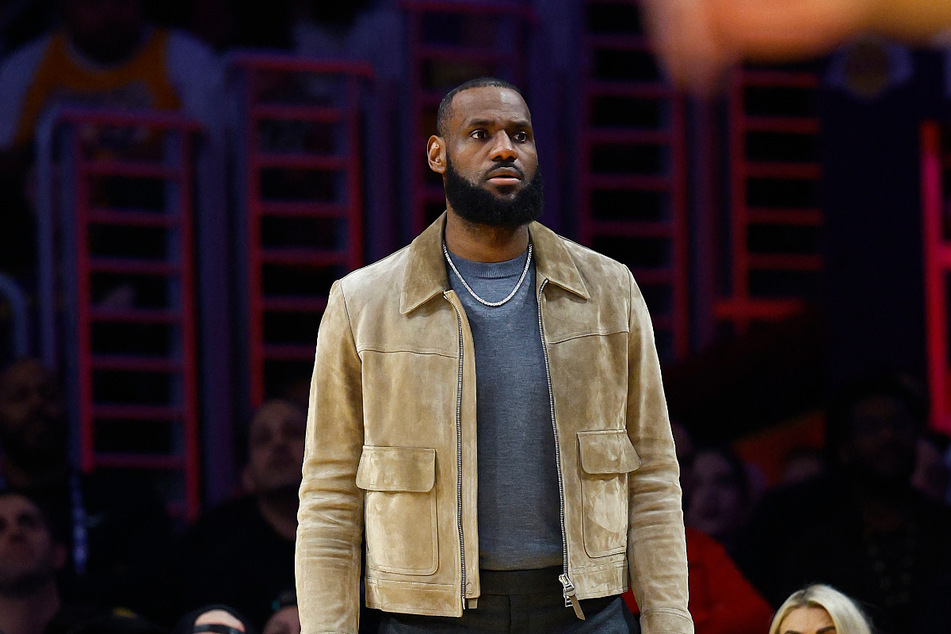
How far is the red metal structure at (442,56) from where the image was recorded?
601 cm

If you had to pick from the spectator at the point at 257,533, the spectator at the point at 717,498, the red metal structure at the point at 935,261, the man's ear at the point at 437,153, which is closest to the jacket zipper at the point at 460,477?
the man's ear at the point at 437,153

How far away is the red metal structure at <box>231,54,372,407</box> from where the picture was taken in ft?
19.4

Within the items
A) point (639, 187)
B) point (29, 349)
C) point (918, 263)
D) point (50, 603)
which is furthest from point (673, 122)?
point (50, 603)

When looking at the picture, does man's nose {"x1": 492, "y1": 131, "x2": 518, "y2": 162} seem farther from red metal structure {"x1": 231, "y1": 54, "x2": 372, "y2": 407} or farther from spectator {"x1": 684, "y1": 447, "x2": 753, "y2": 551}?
red metal structure {"x1": 231, "y1": 54, "x2": 372, "y2": 407}

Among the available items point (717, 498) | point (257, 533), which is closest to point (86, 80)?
point (257, 533)

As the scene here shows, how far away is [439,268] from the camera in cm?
261

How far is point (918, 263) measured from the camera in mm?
6246

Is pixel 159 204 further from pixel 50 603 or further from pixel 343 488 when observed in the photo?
pixel 343 488

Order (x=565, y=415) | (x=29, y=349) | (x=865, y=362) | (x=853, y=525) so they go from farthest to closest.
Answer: (x=865, y=362) < (x=29, y=349) < (x=853, y=525) < (x=565, y=415)

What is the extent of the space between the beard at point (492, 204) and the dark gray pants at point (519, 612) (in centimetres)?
58

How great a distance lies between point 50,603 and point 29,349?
1.31 m

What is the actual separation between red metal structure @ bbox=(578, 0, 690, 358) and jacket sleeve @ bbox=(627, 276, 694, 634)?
3.64 metres

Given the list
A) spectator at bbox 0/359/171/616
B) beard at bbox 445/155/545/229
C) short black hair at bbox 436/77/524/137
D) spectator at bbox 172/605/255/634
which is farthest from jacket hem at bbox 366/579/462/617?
spectator at bbox 0/359/171/616

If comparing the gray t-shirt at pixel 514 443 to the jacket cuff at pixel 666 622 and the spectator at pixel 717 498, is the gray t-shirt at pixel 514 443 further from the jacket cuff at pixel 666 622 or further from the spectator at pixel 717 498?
the spectator at pixel 717 498
